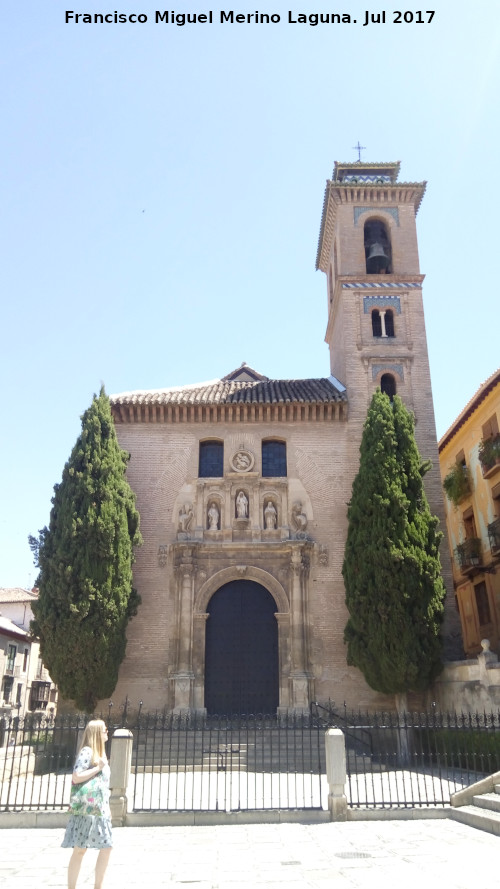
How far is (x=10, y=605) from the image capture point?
37.8 m

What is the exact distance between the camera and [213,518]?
1970cm

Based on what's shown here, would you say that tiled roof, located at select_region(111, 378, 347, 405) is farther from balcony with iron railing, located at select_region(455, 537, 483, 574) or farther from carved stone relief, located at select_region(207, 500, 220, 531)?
balcony with iron railing, located at select_region(455, 537, 483, 574)

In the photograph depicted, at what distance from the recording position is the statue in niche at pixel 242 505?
19672 mm

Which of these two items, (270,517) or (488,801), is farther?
(270,517)

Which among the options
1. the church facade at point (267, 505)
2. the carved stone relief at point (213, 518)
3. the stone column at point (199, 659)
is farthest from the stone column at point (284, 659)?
the carved stone relief at point (213, 518)

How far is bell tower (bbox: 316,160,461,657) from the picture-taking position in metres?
21.0

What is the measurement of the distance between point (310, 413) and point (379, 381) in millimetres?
2479

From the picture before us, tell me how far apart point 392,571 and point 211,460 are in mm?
6732

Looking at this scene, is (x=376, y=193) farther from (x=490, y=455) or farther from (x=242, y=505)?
(x=242, y=505)

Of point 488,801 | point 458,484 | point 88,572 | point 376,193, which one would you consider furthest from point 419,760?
point 376,193

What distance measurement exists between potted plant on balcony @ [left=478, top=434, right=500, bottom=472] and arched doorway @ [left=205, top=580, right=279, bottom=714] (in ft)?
27.9

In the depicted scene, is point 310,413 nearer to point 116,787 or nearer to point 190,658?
point 190,658

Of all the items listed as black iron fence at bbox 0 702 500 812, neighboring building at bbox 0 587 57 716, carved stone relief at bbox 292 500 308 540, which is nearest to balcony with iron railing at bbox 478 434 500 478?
carved stone relief at bbox 292 500 308 540

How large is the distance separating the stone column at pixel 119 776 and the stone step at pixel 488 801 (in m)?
4.87
